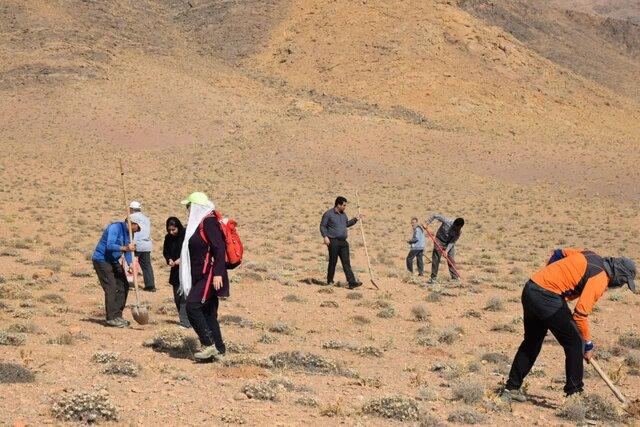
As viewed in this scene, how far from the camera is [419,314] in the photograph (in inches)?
514

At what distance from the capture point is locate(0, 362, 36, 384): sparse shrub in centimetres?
696

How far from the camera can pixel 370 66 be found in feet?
191

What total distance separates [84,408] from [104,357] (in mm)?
1779

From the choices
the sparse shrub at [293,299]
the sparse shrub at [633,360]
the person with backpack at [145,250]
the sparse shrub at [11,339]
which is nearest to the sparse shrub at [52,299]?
the person with backpack at [145,250]

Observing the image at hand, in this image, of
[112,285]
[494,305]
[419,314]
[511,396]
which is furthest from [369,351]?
[494,305]

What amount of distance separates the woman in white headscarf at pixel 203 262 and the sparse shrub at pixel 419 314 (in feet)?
17.7

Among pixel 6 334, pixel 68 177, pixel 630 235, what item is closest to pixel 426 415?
pixel 6 334

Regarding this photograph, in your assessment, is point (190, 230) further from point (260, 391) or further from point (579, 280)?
point (579, 280)

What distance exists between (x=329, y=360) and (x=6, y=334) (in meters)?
3.47

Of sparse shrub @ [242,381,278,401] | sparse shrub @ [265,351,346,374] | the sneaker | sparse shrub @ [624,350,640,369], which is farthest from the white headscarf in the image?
sparse shrub @ [624,350,640,369]

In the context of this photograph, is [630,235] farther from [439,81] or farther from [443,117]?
[439,81]

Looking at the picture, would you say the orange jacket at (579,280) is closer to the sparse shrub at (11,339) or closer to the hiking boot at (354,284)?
the sparse shrub at (11,339)

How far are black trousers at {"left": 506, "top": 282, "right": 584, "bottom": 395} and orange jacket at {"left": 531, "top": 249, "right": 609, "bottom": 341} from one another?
9 cm

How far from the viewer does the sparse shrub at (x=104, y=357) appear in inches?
312
